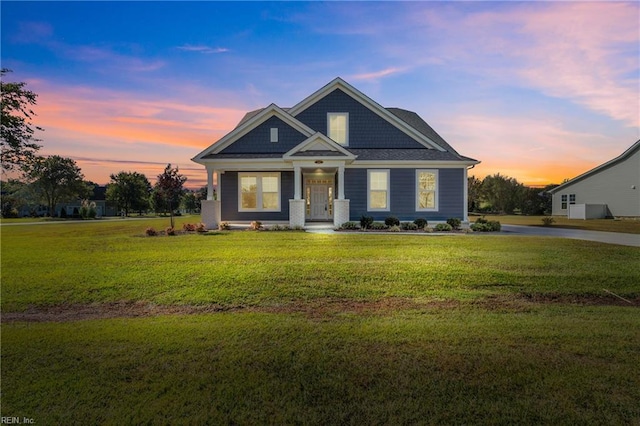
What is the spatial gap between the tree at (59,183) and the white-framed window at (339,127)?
5379cm

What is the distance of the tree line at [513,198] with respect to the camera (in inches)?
1713

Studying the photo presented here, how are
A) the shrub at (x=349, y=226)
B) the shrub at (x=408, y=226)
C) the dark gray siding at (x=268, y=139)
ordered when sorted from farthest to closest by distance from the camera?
the dark gray siding at (x=268, y=139)
the shrub at (x=408, y=226)
the shrub at (x=349, y=226)

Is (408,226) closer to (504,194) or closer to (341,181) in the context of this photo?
(341,181)

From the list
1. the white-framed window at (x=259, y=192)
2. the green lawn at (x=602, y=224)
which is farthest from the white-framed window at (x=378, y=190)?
the green lawn at (x=602, y=224)

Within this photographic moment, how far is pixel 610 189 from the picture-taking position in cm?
3075

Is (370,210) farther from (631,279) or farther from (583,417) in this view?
(583,417)

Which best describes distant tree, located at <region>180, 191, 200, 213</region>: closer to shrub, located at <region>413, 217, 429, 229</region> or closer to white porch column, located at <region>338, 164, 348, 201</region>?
white porch column, located at <region>338, 164, 348, 201</region>

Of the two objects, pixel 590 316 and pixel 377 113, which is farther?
pixel 377 113

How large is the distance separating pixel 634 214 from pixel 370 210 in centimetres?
2355

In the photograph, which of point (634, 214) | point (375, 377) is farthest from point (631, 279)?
point (634, 214)

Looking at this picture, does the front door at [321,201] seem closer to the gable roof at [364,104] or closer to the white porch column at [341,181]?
the white porch column at [341,181]

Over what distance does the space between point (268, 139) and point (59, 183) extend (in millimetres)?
55916

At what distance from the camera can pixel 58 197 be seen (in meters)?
59.8

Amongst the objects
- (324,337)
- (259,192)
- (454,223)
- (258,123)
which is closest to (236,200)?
(259,192)
